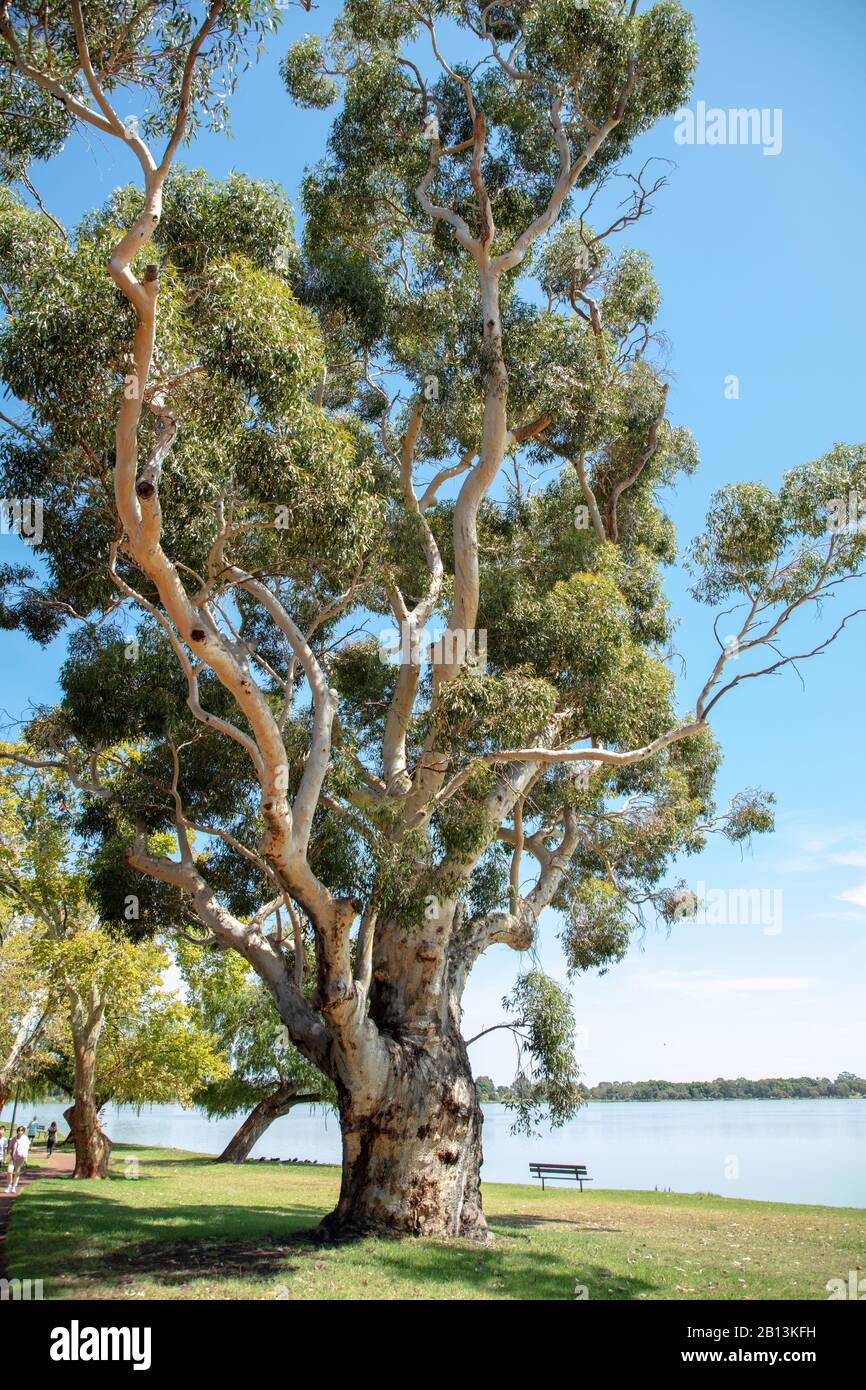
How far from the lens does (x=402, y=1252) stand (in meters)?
9.30

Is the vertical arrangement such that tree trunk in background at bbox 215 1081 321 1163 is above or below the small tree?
below

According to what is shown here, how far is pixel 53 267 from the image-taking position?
764cm

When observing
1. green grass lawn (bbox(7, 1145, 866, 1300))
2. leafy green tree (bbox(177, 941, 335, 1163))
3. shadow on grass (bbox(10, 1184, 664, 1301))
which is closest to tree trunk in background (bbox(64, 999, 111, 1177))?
green grass lawn (bbox(7, 1145, 866, 1300))

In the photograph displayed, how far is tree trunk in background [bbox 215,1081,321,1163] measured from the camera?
1043 inches

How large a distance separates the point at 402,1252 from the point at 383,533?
795 cm

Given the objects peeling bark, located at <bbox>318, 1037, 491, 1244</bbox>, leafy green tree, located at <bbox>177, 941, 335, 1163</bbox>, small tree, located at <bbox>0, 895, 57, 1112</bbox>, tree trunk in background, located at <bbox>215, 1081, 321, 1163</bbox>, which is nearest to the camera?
peeling bark, located at <bbox>318, 1037, 491, 1244</bbox>

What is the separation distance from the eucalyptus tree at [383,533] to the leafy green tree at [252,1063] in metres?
11.6

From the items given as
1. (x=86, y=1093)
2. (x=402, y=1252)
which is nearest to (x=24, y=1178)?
(x=86, y=1093)

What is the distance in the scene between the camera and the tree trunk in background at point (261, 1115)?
26.5m

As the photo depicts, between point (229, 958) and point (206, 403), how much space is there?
1754cm

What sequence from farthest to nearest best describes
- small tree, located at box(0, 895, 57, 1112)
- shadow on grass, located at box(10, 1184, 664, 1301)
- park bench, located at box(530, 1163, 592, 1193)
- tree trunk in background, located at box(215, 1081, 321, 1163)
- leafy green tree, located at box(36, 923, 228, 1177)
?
1. tree trunk in background, located at box(215, 1081, 321, 1163)
2. small tree, located at box(0, 895, 57, 1112)
3. park bench, located at box(530, 1163, 592, 1193)
4. leafy green tree, located at box(36, 923, 228, 1177)
5. shadow on grass, located at box(10, 1184, 664, 1301)

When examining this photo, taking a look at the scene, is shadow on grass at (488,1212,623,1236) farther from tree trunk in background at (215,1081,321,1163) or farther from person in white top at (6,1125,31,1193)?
tree trunk in background at (215,1081,321,1163)

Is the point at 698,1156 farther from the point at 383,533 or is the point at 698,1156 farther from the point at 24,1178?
the point at 383,533
